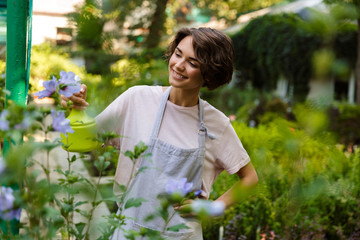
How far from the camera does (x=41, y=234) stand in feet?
2.55

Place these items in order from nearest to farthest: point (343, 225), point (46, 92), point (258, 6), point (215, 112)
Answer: point (46, 92)
point (215, 112)
point (343, 225)
point (258, 6)

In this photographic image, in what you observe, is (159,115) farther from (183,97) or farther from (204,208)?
(204,208)

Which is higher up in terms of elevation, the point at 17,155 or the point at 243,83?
the point at 17,155

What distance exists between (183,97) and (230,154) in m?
0.27

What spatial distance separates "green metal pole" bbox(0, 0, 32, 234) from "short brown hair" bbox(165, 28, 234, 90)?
0.55 meters

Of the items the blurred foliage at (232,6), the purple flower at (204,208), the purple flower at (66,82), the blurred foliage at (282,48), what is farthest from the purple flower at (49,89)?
the blurred foliage at (232,6)

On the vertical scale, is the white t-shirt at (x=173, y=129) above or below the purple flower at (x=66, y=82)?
below

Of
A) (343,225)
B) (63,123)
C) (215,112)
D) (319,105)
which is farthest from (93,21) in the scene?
(343,225)

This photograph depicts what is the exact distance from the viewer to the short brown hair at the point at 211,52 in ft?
4.71

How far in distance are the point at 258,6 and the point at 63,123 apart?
80.8 feet

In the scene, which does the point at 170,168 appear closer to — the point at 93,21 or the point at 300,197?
the point at 300,197

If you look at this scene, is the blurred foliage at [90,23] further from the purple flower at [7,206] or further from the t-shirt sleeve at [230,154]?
the t-shirt sleeve at [230,154]

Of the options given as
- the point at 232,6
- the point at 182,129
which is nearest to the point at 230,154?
the point at 182,129

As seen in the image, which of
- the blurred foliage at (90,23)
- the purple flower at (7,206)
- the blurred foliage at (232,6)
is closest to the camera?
the blurred foliage at (90,23)
